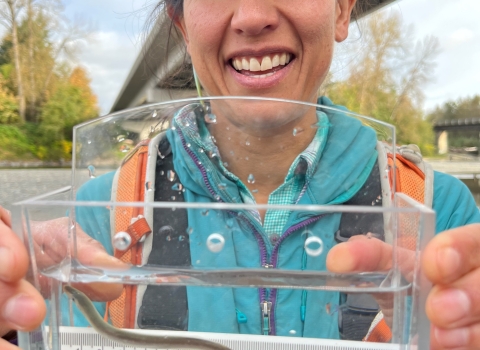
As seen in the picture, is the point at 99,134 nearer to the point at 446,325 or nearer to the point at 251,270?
the point at 251,270

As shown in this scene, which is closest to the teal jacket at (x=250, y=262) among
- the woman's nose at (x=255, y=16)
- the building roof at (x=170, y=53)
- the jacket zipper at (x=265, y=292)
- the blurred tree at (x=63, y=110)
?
the jacket zipper at (x=265, y=292)

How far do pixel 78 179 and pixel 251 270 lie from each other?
17 cm

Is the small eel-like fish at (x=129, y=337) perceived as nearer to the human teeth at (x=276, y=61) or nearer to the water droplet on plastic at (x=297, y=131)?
the water droplet on plastic at (x=297, y=131)

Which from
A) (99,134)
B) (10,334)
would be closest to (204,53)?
(99,134)

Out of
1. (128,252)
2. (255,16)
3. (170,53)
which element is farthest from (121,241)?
(170,53)

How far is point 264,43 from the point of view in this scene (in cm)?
56

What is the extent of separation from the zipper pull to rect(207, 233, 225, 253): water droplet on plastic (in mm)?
50

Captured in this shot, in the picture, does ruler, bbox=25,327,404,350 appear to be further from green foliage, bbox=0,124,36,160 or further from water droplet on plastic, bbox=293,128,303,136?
green foliage, bbox=0,124,36,160

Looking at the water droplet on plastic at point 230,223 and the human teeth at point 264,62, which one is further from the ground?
the human teeth at point 264,62

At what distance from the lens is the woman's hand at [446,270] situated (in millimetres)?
229

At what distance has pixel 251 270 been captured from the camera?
250 mm

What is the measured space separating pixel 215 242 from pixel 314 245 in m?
0.06

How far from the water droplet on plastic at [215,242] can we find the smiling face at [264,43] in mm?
360

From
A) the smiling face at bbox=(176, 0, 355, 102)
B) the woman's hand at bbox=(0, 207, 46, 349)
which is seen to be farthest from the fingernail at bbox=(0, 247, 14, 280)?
the smiling face at bbox=(176, 0, 355, 102)
